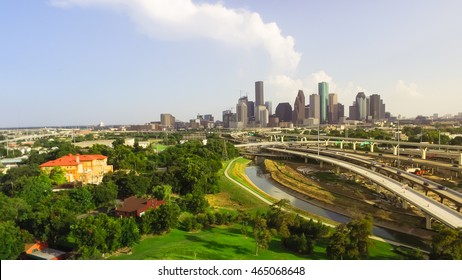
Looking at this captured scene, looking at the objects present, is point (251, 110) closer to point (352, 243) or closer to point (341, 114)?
point (341, 114)

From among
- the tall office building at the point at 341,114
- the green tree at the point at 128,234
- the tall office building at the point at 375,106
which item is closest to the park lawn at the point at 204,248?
the green tree at the point at 128,234

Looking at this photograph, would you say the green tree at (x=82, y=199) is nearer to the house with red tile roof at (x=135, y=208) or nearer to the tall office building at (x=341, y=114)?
the house with red tile roof at (x=135, y=208)

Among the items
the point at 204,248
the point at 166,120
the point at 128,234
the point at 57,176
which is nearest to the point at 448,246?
the point at 204,248

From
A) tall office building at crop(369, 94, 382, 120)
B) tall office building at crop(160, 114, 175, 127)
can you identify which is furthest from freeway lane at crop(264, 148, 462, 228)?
tall office building at crop(369, 94, 382, 120)

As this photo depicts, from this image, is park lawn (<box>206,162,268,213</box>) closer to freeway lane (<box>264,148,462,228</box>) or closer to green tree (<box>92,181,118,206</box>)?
green tree (<box>92,181,118,206</box>)

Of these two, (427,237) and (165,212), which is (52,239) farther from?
(427,237)

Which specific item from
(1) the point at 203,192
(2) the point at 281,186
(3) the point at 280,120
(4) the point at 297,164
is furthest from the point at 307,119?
(1) the point at 203,192
